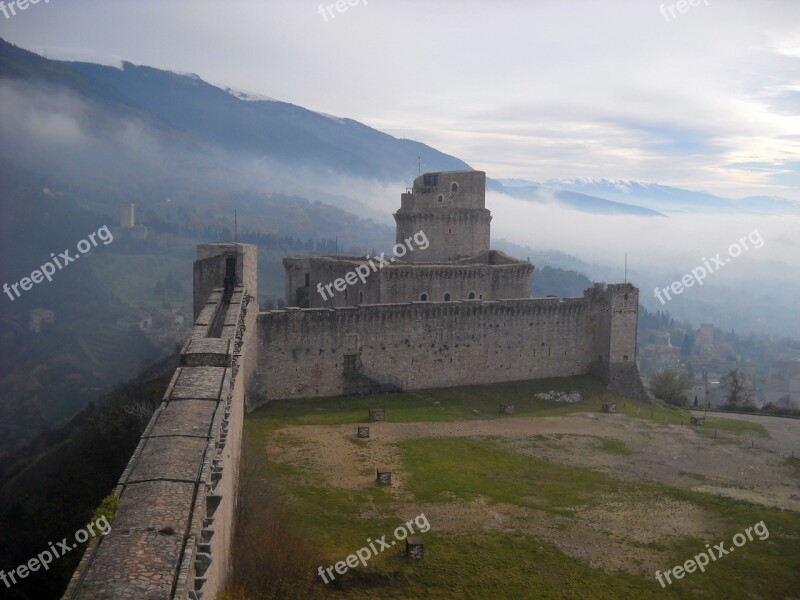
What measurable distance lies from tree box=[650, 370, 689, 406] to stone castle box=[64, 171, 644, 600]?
8.93m

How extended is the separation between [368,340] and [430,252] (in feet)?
50.0

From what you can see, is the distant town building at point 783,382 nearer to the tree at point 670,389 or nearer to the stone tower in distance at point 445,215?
the tree at point 670,389

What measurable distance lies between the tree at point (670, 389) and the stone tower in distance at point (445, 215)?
1845 cm

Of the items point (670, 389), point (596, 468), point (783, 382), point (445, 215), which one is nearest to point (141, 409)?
point (596, 468)

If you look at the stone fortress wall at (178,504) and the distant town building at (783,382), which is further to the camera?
the distant town building at (783,382)

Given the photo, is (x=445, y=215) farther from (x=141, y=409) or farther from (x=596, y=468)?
(x=141, y=409)

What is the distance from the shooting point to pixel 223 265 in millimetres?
37562

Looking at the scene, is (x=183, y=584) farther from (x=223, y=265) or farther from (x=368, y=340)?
(x=368, y=340)

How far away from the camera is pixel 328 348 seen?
1602 inches

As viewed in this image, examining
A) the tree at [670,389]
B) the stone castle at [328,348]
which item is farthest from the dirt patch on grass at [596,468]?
the tree at [670,389]

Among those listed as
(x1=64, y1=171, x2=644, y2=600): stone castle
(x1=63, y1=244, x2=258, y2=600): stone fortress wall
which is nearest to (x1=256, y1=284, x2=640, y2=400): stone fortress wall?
(x1=64, y1=171, x2=644, y2=600): stone castle

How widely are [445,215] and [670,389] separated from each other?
2351cm

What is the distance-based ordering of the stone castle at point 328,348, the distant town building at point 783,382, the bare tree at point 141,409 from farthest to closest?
the distant town building at point 783,382
the bare tree at point 141,409
the stone castle at point 328,348

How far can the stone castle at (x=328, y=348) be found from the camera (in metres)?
12.2
